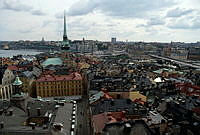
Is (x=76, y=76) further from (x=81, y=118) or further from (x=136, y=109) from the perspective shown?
(x=136, y=109)

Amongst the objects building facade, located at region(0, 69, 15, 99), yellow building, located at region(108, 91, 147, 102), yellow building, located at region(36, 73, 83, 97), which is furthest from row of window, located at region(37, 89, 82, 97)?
yellow building, located at region(108, 91, 147, 102)

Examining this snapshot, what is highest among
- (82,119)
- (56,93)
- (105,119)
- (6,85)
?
(105,119)

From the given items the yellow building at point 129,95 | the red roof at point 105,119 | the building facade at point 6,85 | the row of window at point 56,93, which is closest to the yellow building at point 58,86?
the row of window at point 56,93

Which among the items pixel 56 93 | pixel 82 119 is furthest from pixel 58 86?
pixel 82 119

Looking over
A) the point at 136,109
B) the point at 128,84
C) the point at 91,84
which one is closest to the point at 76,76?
the point at 91,84

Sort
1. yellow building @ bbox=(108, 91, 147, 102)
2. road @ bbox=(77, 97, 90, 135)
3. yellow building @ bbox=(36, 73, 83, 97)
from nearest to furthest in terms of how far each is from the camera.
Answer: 1. road @ bbox=(77, 97, 90, 135)
2. yellow building @ bbox=(108, 91, 147, 102)
3. yellow building @ bbox=(36, 73, 83, 97)

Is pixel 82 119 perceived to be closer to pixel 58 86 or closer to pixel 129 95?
pixel 129 95

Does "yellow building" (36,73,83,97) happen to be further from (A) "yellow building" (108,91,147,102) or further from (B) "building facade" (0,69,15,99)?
(A) "yellow building" (108,91,147,102)

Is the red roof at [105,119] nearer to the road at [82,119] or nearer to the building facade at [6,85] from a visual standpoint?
the road at [82,119]
